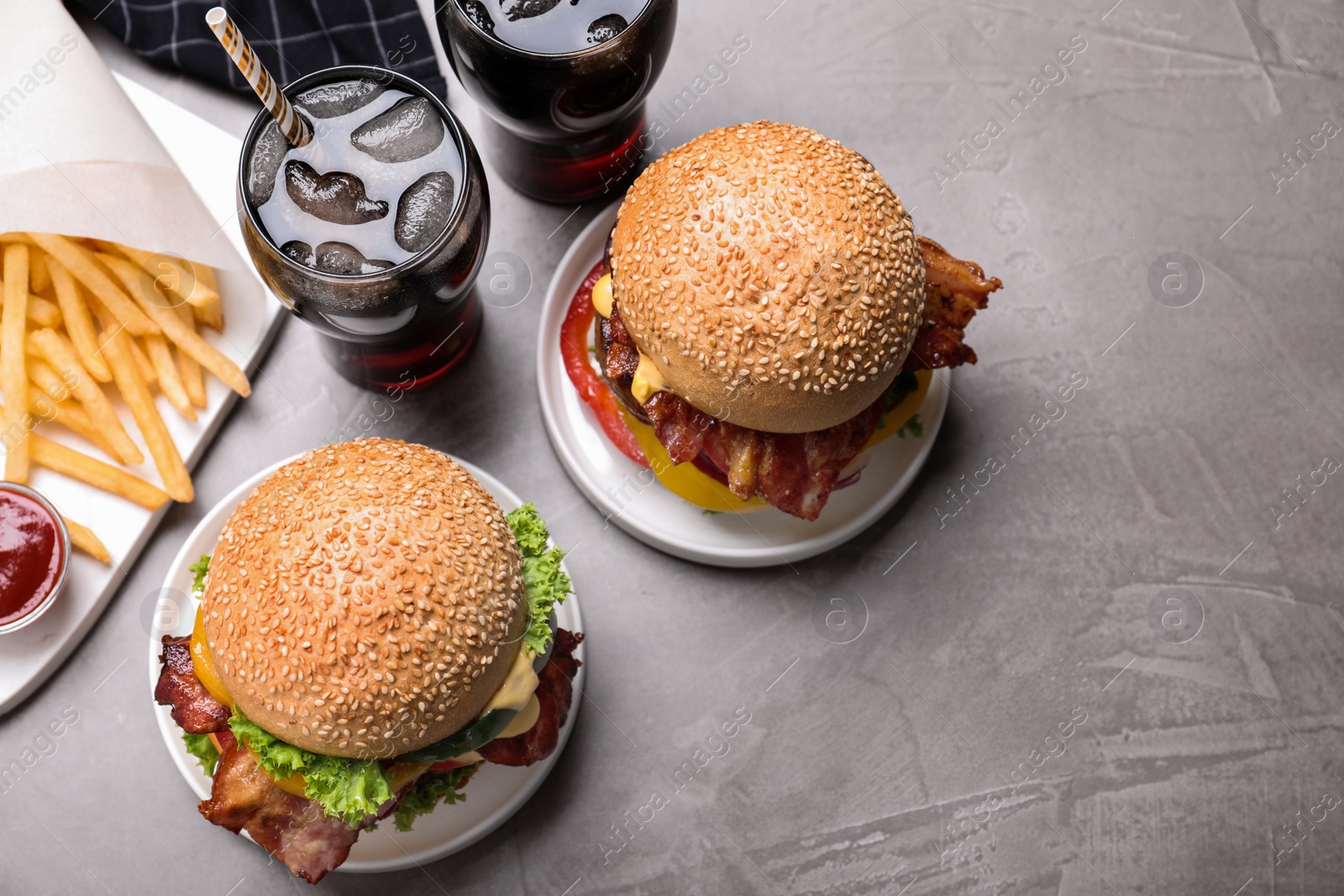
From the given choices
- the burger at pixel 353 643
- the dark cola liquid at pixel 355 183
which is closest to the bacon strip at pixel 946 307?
the burger at pixel 353 643

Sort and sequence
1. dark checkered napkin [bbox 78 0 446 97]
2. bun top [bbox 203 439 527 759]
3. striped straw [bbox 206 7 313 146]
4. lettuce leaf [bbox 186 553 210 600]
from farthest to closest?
dark checkered napkin [bbox 78 0 446 97], lettuce leaf [bbox 186 553 210 600], bun top [bbox 203 439 527 759], striped straw [bbox 206 7 313 146]

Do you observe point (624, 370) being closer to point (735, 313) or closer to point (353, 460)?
Answer: point (735, 313)

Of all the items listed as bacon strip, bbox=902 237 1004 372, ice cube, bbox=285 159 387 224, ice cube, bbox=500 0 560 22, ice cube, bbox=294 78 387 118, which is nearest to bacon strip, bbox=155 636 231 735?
ice cube, bbox=285 159 387 224

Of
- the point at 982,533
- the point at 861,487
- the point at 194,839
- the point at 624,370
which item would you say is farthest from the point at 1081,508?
the point at 194,839

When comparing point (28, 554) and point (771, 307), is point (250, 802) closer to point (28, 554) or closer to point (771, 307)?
point (28, 554)

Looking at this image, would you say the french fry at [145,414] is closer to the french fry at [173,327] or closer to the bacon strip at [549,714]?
the french fry at [173,327]

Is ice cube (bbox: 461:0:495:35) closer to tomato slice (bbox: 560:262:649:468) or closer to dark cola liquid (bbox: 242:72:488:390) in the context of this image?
dark cola liquid (bbox: 242:72:488:390)
